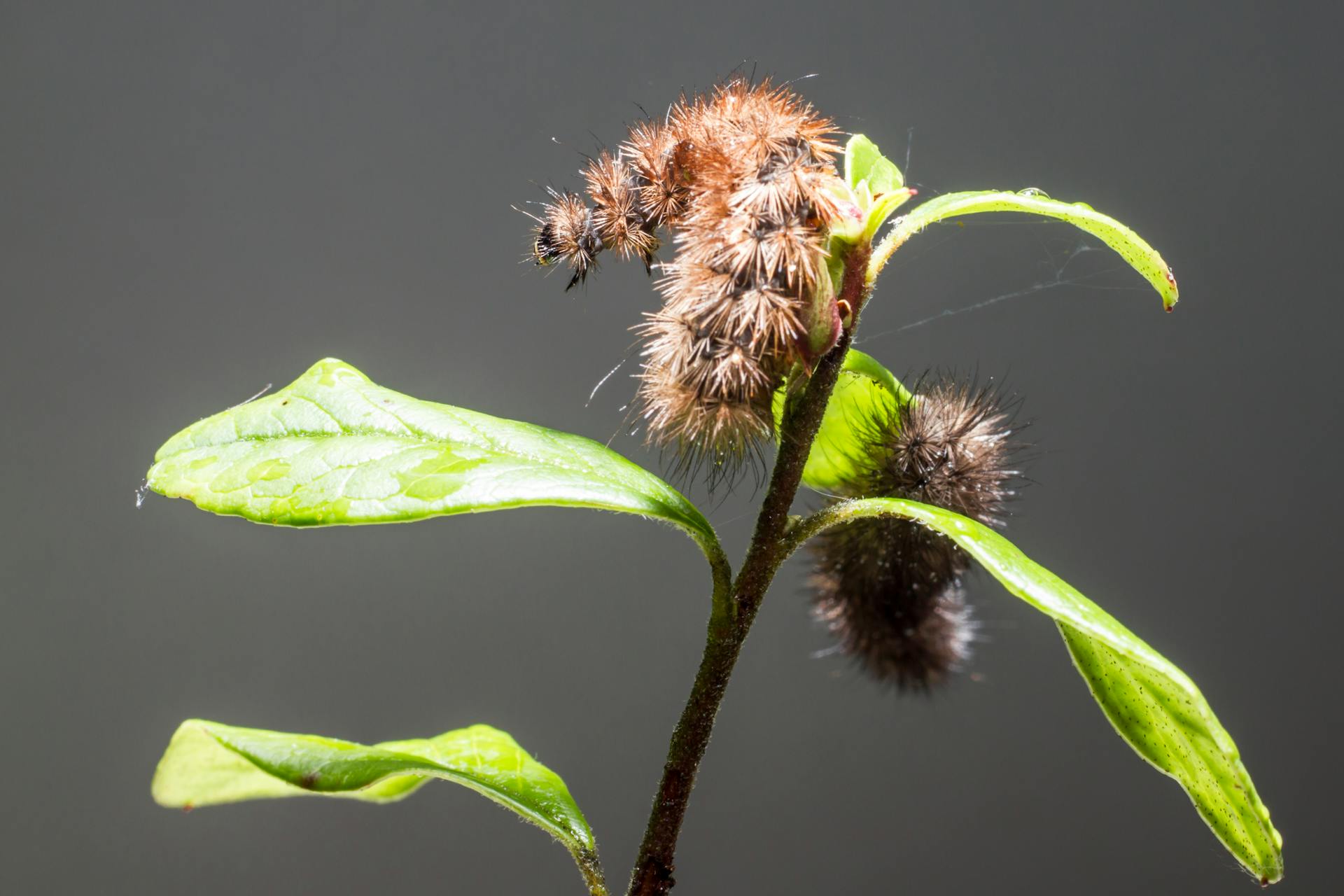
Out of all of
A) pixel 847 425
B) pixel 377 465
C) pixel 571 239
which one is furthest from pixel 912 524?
pixel 377 465

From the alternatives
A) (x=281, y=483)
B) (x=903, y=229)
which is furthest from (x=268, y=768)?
(x=903, y=229)

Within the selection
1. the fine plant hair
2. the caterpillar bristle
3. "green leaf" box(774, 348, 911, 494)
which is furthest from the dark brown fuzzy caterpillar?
the caterpillar bristle

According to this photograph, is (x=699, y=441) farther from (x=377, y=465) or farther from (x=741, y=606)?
(x=377, y=465)

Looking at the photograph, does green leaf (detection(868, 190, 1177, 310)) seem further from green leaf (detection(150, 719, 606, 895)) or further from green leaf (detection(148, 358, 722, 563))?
green leaf (detection(150, 719, 606, 895))

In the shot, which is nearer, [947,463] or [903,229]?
[903,229]

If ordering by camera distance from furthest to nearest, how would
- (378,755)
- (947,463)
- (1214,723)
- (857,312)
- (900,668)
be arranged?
(900,668), (947,463), (378,755), (857,312), (1214,723)

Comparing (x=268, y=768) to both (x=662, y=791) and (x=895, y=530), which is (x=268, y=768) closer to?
(x=662, y=791)
